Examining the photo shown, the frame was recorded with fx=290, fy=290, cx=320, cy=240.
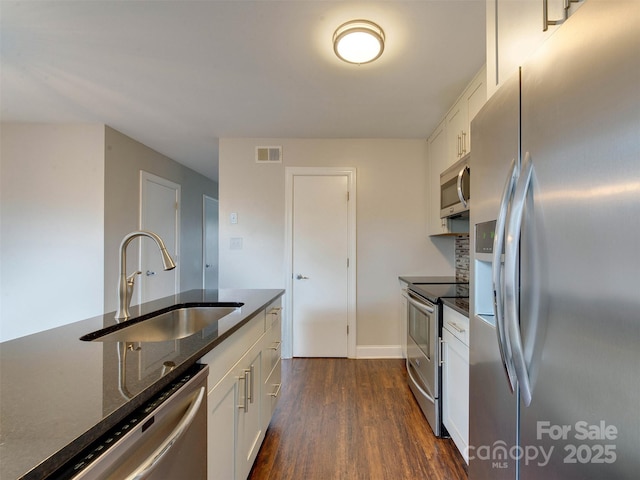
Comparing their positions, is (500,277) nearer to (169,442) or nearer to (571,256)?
(571,256)

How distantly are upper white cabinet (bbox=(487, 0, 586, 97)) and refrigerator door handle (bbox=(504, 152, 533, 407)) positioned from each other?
0.35m

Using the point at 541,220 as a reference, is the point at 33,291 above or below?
below

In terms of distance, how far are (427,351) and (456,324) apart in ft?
1.53

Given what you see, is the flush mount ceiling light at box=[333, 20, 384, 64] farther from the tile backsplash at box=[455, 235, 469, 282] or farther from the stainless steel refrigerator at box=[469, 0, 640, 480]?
the tile backsplash at box=[455, 235, 469, 282]

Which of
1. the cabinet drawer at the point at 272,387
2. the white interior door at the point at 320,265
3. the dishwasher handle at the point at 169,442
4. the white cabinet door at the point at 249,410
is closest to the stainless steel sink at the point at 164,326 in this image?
the white cabinet door at the point at 249,410

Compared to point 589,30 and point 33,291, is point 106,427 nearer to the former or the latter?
point 589,30

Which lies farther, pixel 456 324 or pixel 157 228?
pixel 157 228

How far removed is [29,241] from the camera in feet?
9.60

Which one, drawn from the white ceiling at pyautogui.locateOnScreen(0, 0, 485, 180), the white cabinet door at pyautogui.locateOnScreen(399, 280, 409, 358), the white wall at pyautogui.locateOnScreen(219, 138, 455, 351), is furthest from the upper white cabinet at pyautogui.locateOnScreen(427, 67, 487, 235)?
the white cabinet door at pyautogui.locateOnScreen(399, 280, 409, 358)

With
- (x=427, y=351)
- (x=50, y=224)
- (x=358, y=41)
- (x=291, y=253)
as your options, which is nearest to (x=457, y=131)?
(x=358, y=41)

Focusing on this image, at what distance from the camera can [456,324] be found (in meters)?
1.56

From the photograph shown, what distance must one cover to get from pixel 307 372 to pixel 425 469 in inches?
54.7

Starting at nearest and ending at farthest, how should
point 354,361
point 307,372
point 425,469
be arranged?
point 425,469, point 307,372, point 354,361

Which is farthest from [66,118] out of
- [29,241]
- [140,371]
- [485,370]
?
[485,370]
